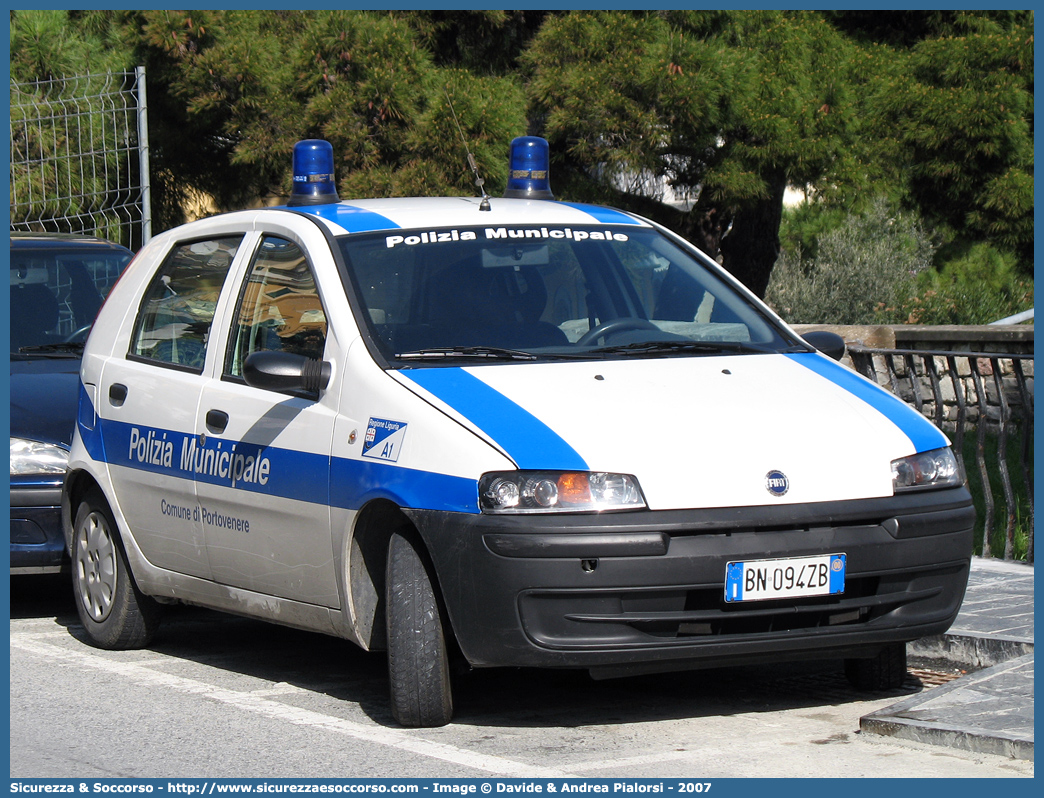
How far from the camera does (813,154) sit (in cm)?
1224

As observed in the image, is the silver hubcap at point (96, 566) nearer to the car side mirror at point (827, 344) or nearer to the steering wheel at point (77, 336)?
the steering wheel at point (77, 336)

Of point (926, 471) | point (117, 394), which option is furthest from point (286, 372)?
point (926, 471)

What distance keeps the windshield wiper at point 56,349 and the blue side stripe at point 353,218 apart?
8.65 ft

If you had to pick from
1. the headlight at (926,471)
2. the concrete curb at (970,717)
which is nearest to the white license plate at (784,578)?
the headlight at (926,471)

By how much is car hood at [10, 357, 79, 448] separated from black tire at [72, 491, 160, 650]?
0.63 m

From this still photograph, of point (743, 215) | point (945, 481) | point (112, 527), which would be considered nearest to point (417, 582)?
point (945, 481)

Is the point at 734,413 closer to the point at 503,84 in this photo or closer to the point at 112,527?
the point at 112,527

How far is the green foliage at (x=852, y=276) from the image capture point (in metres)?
20.2

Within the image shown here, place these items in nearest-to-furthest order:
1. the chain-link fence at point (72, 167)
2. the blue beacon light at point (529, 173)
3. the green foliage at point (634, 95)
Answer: the blue beacon light at point (529, 173) < the green foliage at point (634, 95) < the chain-link fence at point (72, 167)

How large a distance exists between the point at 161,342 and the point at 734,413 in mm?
2666

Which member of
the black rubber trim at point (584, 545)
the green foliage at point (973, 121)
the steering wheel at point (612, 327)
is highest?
the green foliage at point (973, 121)

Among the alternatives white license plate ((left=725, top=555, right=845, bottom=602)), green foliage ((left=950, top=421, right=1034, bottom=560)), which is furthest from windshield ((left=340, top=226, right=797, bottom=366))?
green foliage ((left=950, top=421, right=1034, bottom=560))

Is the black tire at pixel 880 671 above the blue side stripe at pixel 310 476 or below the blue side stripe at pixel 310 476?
below

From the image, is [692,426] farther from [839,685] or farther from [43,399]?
[43,399]
